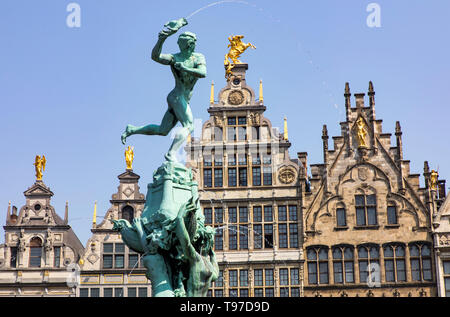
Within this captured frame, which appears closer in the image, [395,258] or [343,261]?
[395,258]

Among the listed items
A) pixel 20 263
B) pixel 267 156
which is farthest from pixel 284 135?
pixel 20 263

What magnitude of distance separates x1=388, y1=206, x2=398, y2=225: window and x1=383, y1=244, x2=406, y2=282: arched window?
1.22m

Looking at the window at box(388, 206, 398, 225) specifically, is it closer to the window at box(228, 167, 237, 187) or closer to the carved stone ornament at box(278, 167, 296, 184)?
the carved stone ornament at box(278, 167, 296, 184)

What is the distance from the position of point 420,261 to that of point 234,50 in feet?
48.0

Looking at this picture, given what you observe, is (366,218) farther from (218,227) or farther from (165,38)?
(165,38)

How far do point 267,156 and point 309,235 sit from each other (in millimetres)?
4727

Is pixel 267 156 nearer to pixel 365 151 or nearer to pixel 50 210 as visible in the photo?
pixel 365 151

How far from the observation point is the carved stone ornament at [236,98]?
44.1 meters

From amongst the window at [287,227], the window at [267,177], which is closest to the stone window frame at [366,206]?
the window at [287,227]

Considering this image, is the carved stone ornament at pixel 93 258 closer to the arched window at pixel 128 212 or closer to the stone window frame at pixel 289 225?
the arched window at pixel 128 212

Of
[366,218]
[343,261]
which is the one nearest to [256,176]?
[366,218]

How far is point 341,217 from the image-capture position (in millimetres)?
42188

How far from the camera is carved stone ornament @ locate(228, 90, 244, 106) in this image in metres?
44.1

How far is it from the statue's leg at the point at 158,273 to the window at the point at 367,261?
25.0m
